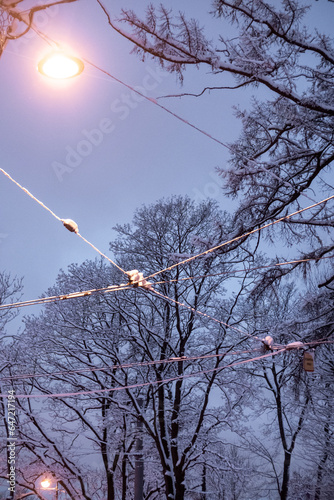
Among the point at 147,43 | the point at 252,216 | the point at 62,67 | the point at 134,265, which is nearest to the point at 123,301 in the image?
the point at 134,265

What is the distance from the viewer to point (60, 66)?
3.19 m

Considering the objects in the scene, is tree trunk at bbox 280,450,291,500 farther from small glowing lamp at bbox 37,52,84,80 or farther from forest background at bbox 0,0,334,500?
small glowing lamp at bbox 37,52,84,80

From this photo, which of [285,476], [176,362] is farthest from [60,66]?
[285,476]

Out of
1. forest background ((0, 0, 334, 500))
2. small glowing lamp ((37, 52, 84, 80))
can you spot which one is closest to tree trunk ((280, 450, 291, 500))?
forest background ((0, 0, 334, 500))

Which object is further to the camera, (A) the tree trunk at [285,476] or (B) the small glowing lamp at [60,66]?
(A) the tree trunk at [285,476]

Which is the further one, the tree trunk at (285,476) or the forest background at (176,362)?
the tree trunk at (285,476)

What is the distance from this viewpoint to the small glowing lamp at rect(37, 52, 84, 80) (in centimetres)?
314

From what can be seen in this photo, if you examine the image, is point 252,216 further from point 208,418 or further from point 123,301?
point 208,418

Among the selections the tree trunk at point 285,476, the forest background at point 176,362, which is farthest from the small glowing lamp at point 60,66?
the tree trunk at point 285,476

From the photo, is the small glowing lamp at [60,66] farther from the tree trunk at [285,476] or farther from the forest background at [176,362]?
the tree trunk at [285,476]

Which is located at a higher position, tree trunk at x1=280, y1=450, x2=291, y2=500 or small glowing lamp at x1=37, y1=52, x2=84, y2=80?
small glowing lamp at x1=37, y1=52, x2=84, y2=80

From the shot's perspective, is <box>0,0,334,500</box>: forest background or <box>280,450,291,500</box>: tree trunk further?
<box>280,450,291,500</box>: tree trunk

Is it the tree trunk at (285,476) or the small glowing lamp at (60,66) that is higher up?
the small glowing lamp at (60,66)

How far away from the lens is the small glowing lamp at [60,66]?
3141 millimetres
